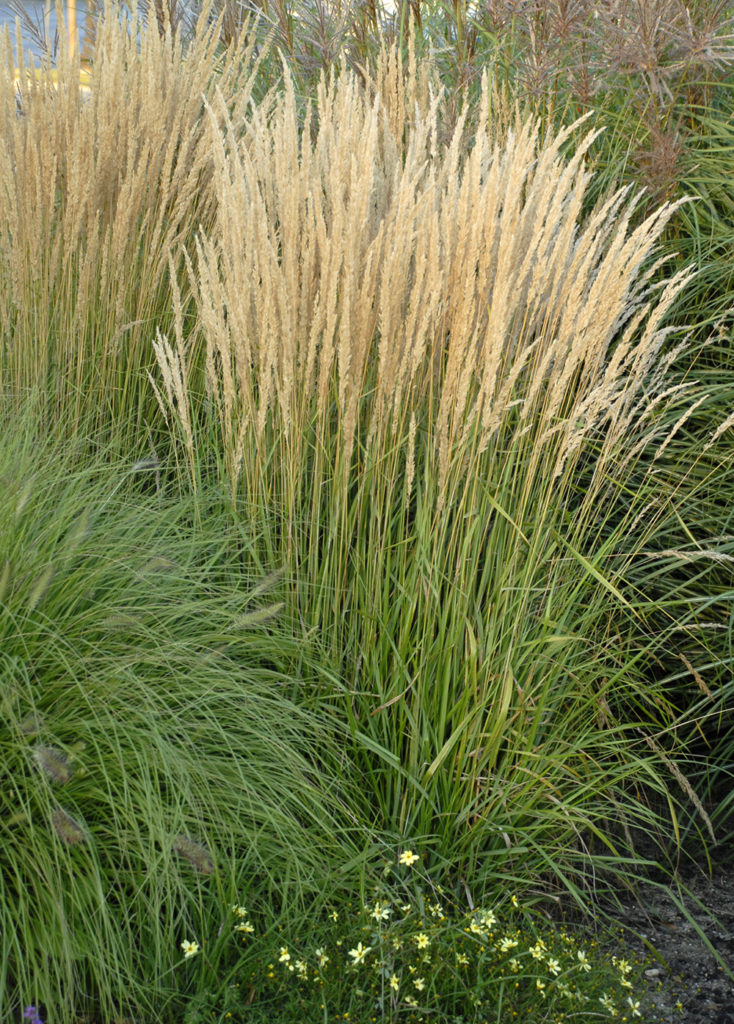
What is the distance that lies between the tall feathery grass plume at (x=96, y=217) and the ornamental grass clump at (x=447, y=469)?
724 mm

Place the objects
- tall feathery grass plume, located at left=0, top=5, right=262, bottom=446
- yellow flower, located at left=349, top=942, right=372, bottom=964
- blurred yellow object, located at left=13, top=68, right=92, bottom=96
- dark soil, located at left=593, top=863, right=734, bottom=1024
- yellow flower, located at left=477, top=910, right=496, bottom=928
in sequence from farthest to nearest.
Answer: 1. blurred yellow object, located at left=13, top=68, right=92, bottom=96
2. tall feathery grass plume, located at left=0, top=5, right=262, bottom=446
3. dark soil, located at left=593, top=863, right=734, bottom=1024
4. yellow flower, located at left=477, top=910, right=496, bottom=928
5. yellow flower, located at left=349, top=942, right=372, bottom=964

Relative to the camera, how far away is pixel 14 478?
8.26 feet

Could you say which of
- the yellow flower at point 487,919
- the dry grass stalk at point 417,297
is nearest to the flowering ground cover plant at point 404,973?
the yellow flower at point 487,919

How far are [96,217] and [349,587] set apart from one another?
4.75 ft

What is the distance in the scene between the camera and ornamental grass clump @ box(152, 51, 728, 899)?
2.24m

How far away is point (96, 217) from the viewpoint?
314cm

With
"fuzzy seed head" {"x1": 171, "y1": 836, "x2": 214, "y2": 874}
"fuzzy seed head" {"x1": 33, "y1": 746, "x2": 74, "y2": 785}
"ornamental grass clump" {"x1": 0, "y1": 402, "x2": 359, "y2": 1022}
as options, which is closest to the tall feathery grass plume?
"ornamental grass clump" {"x1": 0, "y1": 402, "x2": 359, "y2": 1022}

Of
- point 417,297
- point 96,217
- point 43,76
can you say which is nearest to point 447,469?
point 417,297

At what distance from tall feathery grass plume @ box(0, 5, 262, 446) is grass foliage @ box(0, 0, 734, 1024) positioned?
0.03 metres

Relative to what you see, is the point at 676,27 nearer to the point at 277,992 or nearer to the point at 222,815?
the point at 222,815

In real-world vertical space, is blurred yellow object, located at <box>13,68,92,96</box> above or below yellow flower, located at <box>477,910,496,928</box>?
above

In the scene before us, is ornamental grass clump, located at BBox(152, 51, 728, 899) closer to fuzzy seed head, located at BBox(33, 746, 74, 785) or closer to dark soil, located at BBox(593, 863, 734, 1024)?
dark soil, located at BBox(593, 863, 734, 1024)

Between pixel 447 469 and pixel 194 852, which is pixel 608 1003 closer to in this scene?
pixel 194 852

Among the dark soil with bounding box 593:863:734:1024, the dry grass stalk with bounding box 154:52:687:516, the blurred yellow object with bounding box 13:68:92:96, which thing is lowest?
the dark soil with bounding box 593:863:734:1024
